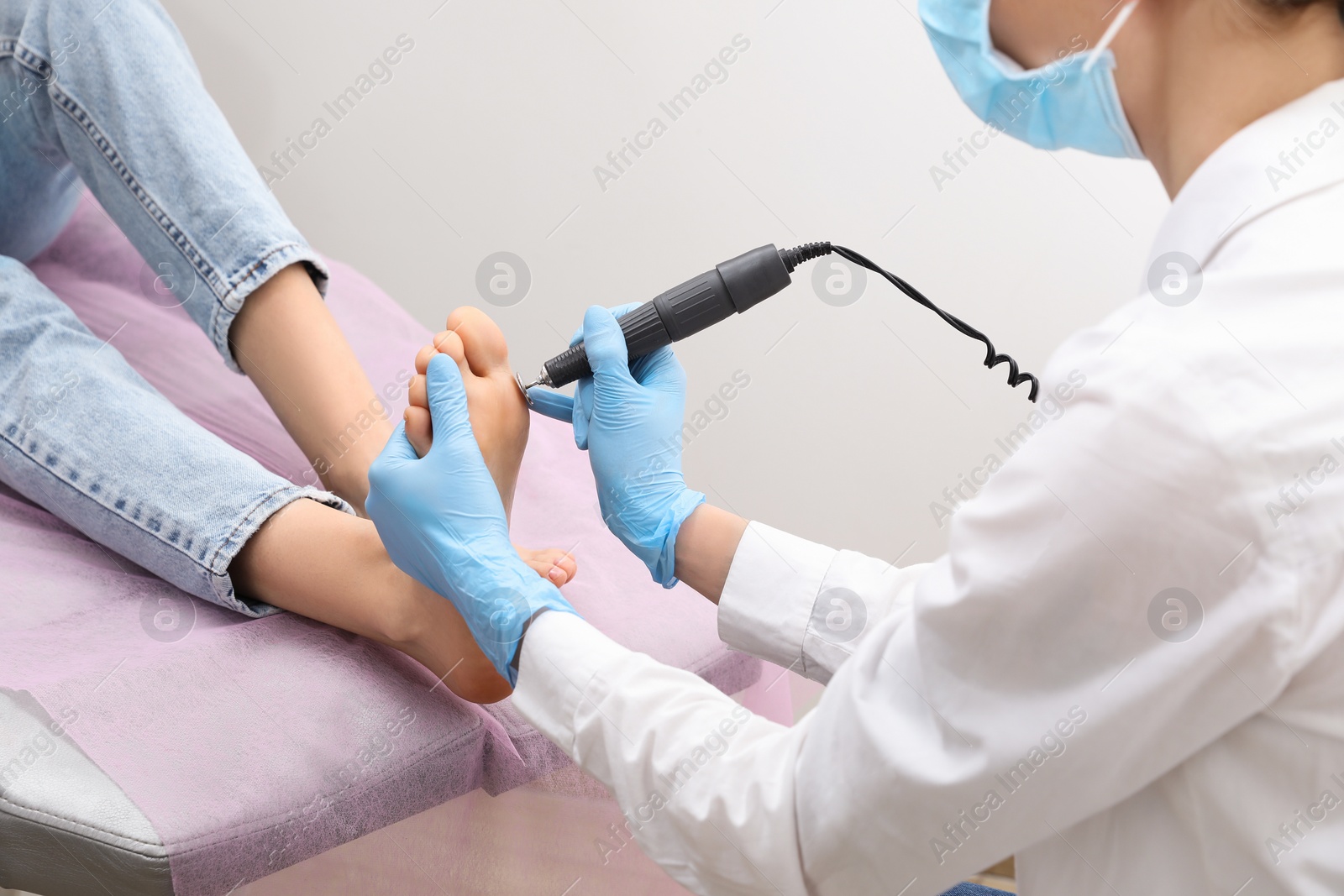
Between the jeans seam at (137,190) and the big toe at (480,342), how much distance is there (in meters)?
0.26

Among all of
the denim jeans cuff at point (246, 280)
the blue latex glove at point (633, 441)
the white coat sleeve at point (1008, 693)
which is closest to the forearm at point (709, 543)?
the blue latex glove at point (633, 441)

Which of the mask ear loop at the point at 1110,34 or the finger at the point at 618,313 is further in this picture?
the finger at the point at 618,313

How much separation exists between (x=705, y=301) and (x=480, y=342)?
197 millimetres

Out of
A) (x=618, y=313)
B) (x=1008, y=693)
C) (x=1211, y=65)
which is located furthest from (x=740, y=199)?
(x=1008, y=693)

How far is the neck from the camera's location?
0.53 meters

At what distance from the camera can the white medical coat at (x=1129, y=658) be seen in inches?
17.8

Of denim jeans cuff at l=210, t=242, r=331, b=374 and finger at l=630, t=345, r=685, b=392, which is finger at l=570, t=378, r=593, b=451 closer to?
finger at l=630, t=345, r=685, b=392

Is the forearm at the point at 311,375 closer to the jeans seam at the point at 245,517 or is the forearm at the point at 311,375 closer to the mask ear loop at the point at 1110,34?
the jeans seam at the point at 245,517

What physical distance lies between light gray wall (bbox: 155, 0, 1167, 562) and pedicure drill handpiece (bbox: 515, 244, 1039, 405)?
812 millimetres

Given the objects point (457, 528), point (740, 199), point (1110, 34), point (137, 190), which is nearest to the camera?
→ point (1110, 34)

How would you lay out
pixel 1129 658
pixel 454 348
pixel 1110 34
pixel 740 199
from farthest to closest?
pixel 740 199
pixel 454 348
pixel 1110 34
pixel 1129 658

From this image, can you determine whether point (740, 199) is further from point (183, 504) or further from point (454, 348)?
point (183, 504)

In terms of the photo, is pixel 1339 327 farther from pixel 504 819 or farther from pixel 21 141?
pixel 21 141

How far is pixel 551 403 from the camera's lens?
85 centimetres
